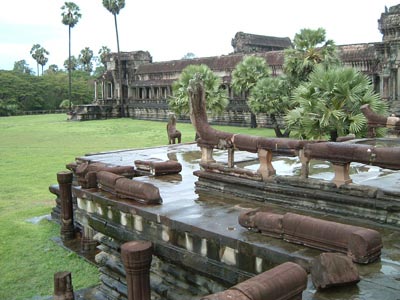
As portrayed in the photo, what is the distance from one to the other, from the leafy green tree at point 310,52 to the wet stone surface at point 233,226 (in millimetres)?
15414

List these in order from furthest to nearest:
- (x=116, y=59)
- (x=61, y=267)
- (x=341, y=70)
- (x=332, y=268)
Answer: (x=116, y=59) → (x=341, y=70) → (x=61, y=267) → (x=332, y=268)

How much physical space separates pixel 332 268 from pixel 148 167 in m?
6.51

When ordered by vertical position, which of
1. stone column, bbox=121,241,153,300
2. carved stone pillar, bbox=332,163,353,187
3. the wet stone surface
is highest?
carved stone pillar, bbox=332,163,353,187

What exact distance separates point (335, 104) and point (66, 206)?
883 cm

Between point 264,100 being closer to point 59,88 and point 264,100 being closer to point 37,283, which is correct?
point 37,283

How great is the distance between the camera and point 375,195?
6109 mm

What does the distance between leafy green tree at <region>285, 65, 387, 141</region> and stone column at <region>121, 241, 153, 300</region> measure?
980cm

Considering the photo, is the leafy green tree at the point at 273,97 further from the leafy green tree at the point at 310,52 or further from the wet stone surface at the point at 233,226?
the wet stone surface at the point at 233,226

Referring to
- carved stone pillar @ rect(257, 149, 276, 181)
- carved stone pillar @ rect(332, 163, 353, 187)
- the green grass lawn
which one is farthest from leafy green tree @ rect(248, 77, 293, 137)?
carved stone pillar @ rect(332, 163, 353, 187)

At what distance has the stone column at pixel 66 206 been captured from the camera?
37.6ft

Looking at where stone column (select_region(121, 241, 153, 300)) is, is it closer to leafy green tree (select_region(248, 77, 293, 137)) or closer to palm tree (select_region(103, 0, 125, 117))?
leafy green tree (select_region(248, 77, 293, 137))

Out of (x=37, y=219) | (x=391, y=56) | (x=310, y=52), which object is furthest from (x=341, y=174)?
(x=391, y=56)

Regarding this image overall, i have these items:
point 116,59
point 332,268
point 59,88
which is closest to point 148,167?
point 332,268

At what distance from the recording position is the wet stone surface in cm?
421
